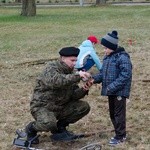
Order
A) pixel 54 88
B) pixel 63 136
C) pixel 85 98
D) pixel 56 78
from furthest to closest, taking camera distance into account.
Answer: pixel 85 98
pixel 63 136
pixel 54 88
pixel 56 78

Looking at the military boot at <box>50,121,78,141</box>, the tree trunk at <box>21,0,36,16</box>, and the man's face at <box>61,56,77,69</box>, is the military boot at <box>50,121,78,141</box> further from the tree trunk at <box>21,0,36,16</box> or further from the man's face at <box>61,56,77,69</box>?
the tree trunk at <box>21,0,36,16</box>

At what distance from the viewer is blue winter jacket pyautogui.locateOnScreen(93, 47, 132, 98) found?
534 cm

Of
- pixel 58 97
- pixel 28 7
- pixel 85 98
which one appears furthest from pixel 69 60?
pixel 28 7

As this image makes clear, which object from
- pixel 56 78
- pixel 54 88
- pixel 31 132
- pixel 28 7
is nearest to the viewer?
pixel 56 78

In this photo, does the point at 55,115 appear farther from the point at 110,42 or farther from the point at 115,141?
the point at 110,42

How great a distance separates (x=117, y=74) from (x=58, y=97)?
700 mm

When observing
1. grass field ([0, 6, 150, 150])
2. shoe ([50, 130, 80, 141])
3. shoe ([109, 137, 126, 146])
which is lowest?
grass field ([0, 6, 150, 150])

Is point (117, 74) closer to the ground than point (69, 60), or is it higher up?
closer to the ground

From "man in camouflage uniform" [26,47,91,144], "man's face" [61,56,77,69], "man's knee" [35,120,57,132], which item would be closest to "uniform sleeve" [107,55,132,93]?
"man in camouflage uniform" [26,47,91,144]

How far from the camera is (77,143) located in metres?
5.69

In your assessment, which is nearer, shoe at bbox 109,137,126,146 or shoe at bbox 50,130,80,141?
shoe at bbox 109,137,126,146

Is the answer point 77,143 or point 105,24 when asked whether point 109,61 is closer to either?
point 77,143

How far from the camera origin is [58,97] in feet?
18.0

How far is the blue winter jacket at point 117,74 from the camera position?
5344mm
